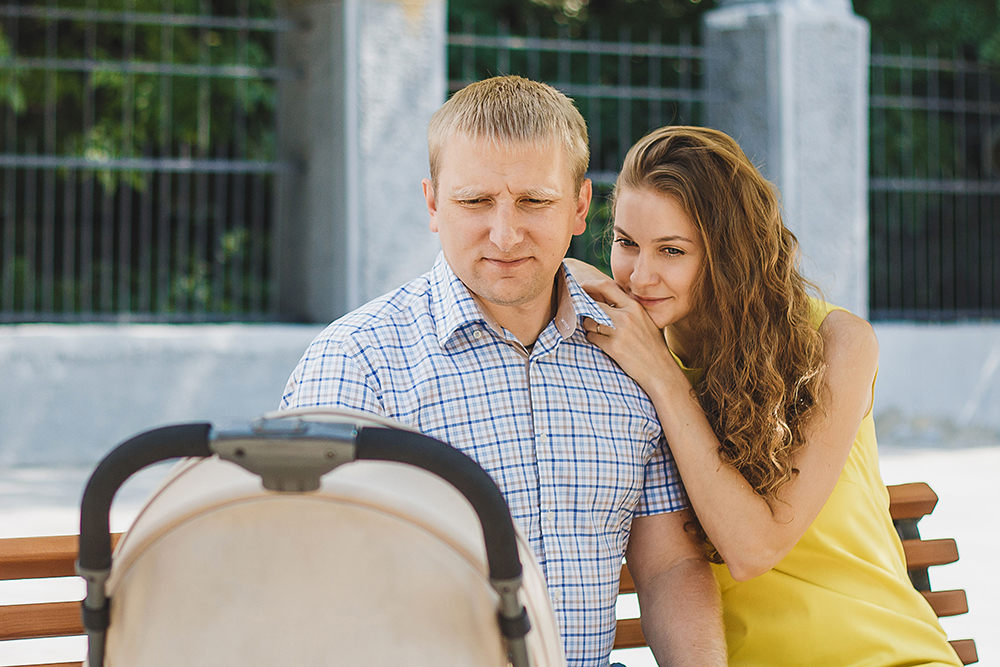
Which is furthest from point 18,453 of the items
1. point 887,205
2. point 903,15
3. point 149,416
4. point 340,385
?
point 903,15

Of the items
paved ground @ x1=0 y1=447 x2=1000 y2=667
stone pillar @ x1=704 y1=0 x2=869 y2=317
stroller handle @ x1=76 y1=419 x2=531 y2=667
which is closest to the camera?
stroller handle @ x1=76 y1=419 x2=531 y2=667

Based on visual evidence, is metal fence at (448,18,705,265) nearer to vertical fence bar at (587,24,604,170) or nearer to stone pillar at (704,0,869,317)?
vertical fence bar at (587,24,604,170)

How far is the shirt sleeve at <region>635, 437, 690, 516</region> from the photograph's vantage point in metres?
2.14

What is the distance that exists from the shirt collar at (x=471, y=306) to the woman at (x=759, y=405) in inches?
1.9

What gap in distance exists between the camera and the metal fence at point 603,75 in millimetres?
7477

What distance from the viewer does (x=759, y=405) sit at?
2.15m

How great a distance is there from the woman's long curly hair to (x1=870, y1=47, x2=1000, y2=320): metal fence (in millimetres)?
6781

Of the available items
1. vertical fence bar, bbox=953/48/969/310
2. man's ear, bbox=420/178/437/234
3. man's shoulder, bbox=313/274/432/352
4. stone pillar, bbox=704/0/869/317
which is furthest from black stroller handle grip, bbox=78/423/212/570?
vertical fence bar, bbox=953/48/969/310

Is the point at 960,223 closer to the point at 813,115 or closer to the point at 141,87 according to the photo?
the point at 813,115

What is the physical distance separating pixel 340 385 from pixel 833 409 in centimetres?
100

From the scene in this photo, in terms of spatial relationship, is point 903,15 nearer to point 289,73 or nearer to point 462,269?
point 289,73

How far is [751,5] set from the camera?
7551 millimetres

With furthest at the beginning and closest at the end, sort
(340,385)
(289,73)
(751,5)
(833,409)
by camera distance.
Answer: (751,5) → (289,73) → (833,409) → (340,385)

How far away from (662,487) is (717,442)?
5.6 inches
